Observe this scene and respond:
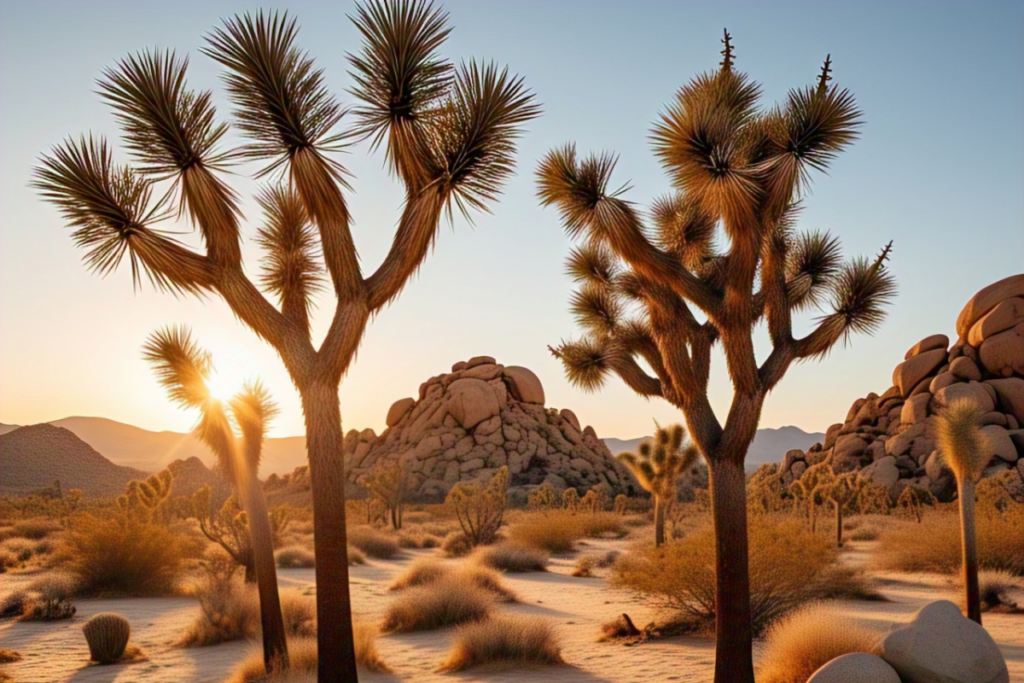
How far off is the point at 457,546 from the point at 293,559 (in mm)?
4969

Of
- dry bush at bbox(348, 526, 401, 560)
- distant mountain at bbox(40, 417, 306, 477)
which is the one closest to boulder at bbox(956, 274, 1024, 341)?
dry bush at bbox(348, 526, 401, 560)

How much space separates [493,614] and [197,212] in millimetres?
7260

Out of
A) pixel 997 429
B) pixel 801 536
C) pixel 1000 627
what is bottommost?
pixel 1000 627

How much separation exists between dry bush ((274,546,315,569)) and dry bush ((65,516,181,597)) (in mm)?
4354

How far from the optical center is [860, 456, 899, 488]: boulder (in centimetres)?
3578

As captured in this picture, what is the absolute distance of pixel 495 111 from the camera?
7277mm

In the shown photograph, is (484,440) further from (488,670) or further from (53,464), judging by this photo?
(488,670)

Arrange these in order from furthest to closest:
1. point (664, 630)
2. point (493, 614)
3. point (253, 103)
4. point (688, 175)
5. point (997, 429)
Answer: point (997, 429)
point (493, 614)
point (664, 630)
point (688, 175)
point (253, 103)

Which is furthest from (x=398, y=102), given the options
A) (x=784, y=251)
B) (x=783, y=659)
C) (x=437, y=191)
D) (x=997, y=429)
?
(x=997, y=429)

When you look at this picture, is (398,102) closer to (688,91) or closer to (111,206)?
(111,206)

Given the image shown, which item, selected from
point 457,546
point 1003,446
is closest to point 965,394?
point 1003,446

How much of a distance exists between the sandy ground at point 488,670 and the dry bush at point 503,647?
22 centimetres

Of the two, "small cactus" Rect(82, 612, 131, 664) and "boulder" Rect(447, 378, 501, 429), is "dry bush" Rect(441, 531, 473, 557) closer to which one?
"small cactus" Rect(82, 612, 131, 664)

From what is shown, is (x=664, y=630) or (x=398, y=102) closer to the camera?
(x=398, y=102)
